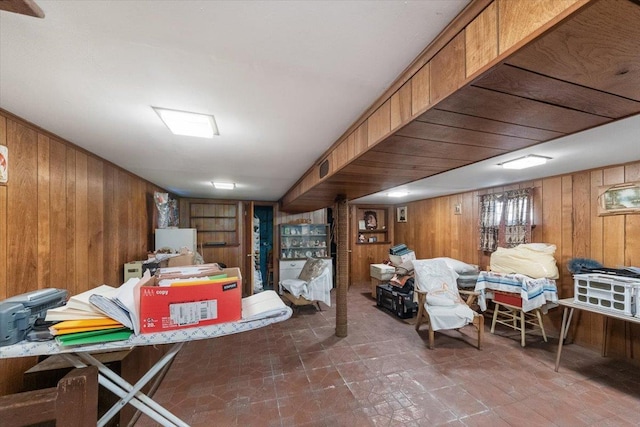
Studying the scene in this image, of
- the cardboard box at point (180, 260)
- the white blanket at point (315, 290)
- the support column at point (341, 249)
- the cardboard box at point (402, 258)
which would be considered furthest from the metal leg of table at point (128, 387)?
the cardboard box at point (402, 258)

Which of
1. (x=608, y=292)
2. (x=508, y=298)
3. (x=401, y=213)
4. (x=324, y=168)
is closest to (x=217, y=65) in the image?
(x=324, y=168)

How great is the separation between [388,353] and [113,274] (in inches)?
125

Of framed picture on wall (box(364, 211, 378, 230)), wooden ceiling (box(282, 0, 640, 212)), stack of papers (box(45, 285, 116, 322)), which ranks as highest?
wooden ceiling (box(282, 0, 640, 212))

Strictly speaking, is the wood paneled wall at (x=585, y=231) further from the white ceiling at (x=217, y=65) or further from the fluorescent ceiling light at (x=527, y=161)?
the white ceiling at (x=217, y=65)

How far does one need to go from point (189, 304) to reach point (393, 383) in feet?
6.96

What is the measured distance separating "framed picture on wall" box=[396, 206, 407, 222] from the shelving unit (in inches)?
164

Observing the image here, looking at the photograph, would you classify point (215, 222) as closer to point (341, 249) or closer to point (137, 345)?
point (341, 249)

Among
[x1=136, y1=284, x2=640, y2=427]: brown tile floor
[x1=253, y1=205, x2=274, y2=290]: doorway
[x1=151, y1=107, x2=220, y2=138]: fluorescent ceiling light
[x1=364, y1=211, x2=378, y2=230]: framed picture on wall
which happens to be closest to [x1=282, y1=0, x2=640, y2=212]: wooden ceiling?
[x1=151, y1=107, x2=220, y2=138]: fluorescent ceiling light

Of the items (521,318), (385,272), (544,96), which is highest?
(544,96)

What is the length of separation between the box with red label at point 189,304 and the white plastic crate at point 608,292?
3181mm

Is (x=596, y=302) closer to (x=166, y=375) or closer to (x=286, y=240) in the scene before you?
(x=166, y=375)

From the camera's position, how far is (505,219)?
12.7 ft

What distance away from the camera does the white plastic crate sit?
212 cm

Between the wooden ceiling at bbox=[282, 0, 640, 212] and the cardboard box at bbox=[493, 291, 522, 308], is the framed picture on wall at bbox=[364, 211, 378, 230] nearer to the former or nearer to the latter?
the cardboard box at bbox=[493, 291, 522, 308]
